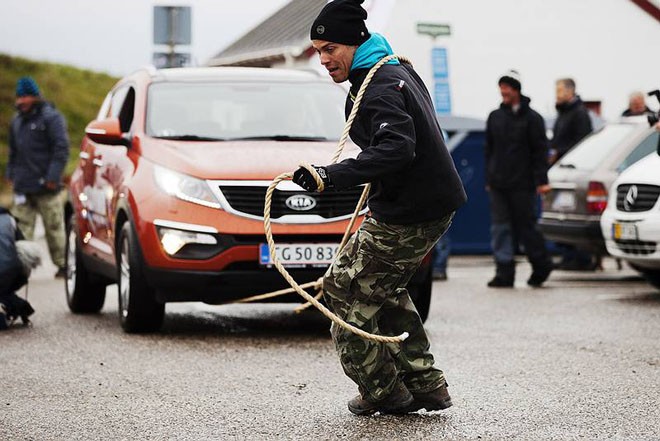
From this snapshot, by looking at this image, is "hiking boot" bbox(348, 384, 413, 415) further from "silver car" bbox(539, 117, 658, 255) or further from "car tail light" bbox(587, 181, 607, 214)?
"car tail light" bbox(587, 181, 607, 214)

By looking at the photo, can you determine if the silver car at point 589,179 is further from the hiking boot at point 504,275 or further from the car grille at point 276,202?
the car grille at point 276,202

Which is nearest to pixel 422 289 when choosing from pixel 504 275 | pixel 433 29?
pixel 504 275

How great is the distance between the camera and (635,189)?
1223 centimetres

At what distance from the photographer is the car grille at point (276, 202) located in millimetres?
9125

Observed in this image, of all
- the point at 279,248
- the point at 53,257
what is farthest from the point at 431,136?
the point at 53,257

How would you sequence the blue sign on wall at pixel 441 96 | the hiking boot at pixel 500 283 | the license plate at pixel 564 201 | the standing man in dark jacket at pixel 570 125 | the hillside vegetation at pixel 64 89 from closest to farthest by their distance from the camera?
the hiking boot at pixel 500 283 → the license plate at pixel 564 201 → the standing man in dark jacket at pixel 570 125 → the blue sign on wall at pixel 441 96 → the hillside vegetation at pixel 64 89

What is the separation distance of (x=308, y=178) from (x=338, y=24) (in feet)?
2.30

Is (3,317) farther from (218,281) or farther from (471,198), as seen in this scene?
(471,198)

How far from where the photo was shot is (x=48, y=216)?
1523 cm

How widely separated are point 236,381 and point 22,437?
1.75 metres

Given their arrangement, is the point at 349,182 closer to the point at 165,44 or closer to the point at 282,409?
the point at 282,409

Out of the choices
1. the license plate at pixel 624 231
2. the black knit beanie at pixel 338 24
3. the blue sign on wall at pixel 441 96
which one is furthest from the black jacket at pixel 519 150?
the blue sign on wall at pixel 441 96

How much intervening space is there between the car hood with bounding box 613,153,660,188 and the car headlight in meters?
4.47

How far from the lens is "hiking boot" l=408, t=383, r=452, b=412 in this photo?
6.32 metres
